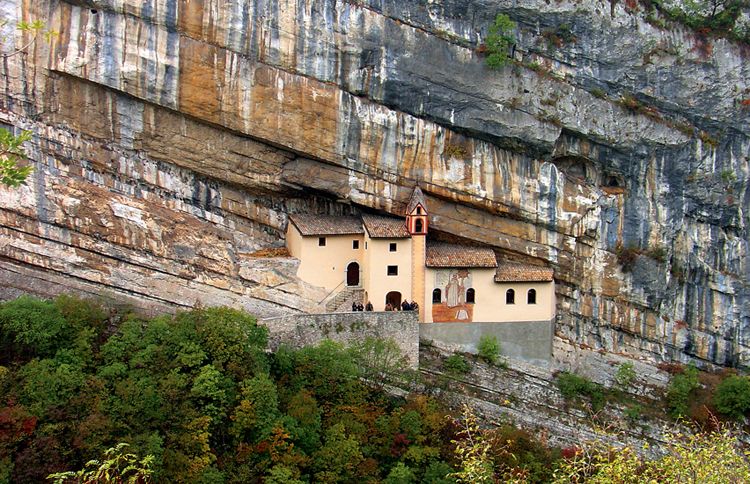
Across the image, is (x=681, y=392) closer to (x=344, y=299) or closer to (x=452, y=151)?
(x=452, y=151)

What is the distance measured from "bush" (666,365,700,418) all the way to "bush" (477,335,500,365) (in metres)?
6.86

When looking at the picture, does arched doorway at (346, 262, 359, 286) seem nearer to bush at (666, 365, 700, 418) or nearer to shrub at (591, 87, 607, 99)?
shrub at (591, 87, 607, 99)

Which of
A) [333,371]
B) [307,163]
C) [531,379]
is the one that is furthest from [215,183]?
[531,379]

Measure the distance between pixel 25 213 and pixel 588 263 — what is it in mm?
20102

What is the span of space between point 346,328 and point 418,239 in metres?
4.21

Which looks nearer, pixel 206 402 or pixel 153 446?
pixel 153 446

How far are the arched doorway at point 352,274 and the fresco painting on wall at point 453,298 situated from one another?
9.77 feet

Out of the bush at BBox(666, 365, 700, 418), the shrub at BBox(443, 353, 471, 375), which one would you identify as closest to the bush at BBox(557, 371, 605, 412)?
the bush at BBox(666, 365, 700, 418)

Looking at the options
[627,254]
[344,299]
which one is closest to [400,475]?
[344,299]

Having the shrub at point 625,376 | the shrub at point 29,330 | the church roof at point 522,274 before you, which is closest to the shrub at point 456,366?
the church roof at point 522,274

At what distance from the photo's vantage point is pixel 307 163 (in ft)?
105

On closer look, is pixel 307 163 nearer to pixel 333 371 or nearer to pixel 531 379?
pixel 333 371

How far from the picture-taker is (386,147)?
3192cm

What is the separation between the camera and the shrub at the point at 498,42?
31.6 metres
